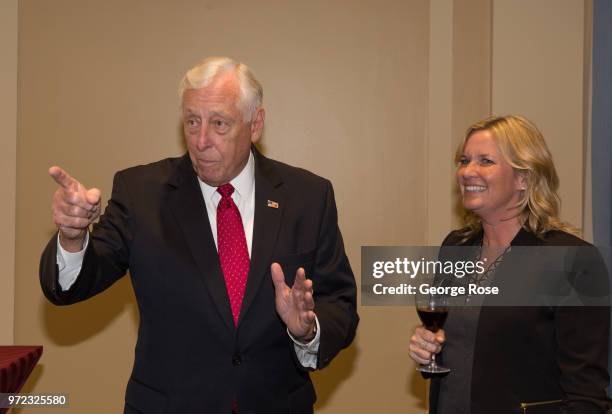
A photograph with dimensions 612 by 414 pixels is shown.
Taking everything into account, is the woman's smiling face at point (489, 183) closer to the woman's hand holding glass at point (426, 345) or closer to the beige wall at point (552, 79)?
the woman's hand holding glass at point (426, 345)

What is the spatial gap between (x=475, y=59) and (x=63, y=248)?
2691 mm

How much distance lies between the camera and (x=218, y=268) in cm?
203

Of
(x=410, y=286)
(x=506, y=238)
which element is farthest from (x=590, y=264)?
(x=410, y=286)

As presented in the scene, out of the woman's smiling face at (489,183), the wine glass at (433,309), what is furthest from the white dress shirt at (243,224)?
the woman's smiling face at (489,183)

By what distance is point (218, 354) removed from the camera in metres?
1.99

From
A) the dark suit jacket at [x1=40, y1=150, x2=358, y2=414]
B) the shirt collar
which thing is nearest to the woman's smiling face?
the dark suit jacket at [x1=40, y1=150, x2=358, y2=414]

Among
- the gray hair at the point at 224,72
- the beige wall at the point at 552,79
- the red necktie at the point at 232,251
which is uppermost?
the beige wall at the point at 552,79

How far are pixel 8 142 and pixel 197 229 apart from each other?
2181 mm

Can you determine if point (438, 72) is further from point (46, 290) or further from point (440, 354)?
point (46, 290)

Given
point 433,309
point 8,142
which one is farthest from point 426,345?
point 8,142

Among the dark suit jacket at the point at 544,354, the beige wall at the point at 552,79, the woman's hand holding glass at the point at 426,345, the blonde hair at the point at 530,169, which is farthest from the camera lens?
the beige wall at the point at 552,79

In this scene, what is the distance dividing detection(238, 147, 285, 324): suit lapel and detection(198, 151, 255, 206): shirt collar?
0.03 metres

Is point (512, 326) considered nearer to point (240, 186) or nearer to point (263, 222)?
point (263, 222)

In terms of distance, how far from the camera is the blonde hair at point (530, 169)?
232cm
